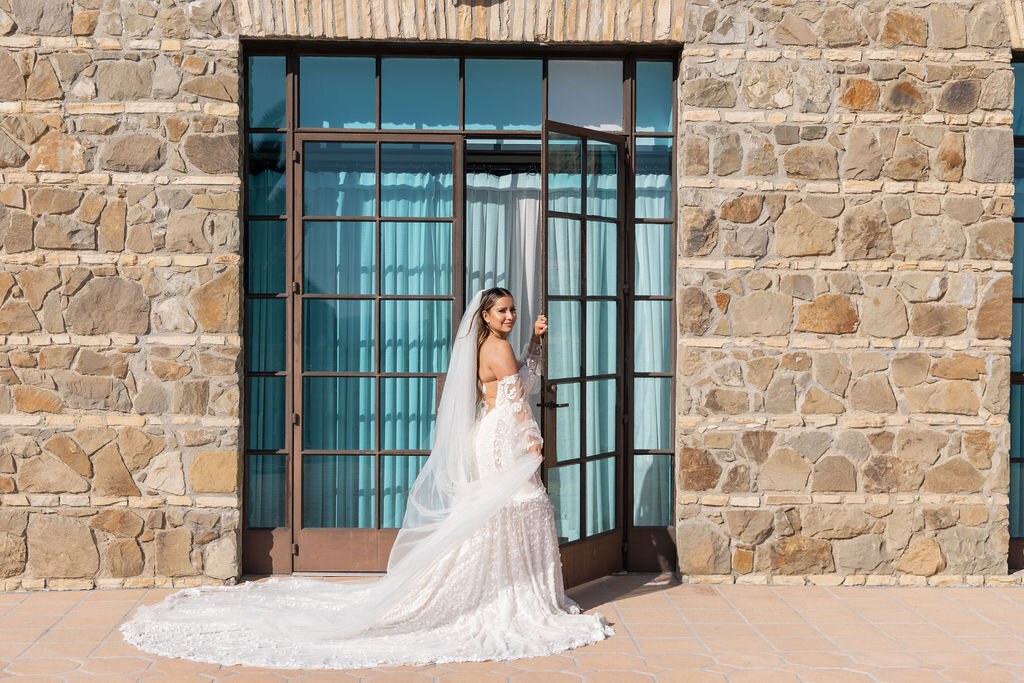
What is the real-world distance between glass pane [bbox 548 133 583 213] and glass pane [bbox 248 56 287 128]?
1.55 metres

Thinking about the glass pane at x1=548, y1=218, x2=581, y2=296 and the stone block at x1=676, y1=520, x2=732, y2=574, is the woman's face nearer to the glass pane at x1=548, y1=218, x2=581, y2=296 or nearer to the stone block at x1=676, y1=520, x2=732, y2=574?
the glass pane at x1=548, y1=218, x2=581, y2=296

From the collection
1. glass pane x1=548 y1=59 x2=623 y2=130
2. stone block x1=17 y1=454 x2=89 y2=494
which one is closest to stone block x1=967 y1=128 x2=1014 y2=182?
glass pane x1=548 y1=59 x2=623 y2=130

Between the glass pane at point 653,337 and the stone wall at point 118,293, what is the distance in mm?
2252

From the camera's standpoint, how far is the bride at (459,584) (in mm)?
4371

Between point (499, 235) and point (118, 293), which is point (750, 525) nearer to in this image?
point (499, 235)

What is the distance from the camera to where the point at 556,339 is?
17.4 ft

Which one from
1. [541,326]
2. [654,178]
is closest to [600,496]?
[541,326]

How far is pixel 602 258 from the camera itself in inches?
217

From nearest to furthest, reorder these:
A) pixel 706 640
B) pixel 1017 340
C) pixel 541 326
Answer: pixel 706 640, pixel 541 326, pixel 1017 340

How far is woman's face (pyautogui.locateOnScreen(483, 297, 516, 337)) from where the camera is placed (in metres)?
4.84

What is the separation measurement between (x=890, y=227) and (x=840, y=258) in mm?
324

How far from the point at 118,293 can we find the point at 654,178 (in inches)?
120

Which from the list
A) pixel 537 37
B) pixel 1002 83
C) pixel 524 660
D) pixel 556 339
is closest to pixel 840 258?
pixel 1002 83

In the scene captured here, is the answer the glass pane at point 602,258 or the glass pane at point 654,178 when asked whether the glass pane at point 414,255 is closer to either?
the glass pane at point 602,258
